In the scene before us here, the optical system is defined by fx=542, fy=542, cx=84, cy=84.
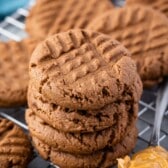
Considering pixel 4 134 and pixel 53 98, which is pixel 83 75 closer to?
pixel 53 98

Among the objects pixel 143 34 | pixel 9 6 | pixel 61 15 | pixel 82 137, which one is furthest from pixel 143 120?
pixel 9 6

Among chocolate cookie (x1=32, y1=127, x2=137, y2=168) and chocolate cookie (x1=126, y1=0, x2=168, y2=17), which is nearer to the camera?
chocolate cookie (x1=32, y1=127, x2=137, y2=168)

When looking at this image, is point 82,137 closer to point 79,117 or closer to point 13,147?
point 79,117

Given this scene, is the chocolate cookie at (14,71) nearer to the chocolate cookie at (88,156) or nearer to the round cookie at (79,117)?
the chocolate cookie at (88,156)

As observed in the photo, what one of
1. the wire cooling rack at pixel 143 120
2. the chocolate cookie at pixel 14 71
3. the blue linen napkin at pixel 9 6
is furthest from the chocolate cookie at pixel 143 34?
the blue linen napkin at pixel 9 6

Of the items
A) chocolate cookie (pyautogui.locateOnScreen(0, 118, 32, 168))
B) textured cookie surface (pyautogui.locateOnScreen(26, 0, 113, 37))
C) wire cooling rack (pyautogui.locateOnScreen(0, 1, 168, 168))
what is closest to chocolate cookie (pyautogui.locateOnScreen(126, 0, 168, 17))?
textured cookie surface (pyautogui.locateOnScreen(26, 0, 113, 37))

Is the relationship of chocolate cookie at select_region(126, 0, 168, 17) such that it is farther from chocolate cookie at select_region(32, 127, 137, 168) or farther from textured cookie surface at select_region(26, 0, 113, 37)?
chocolate cookie at select_region(32, 127, 137, 168)
